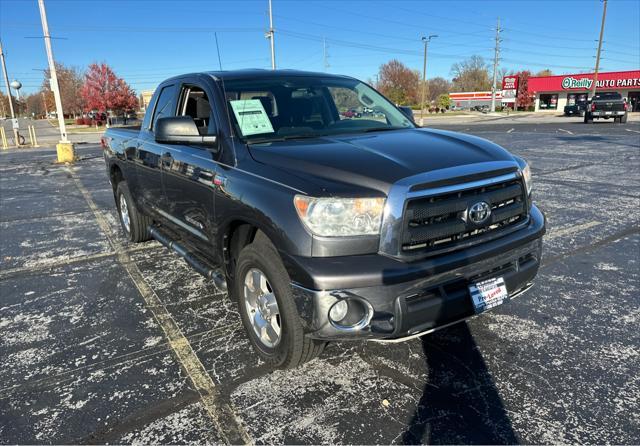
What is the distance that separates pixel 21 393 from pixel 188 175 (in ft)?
5.99

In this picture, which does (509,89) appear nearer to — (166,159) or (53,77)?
(53,77)

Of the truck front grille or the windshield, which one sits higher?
the windshield

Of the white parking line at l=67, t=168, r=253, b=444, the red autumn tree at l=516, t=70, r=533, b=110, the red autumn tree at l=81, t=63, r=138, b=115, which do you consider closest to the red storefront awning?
the red autumn tree at l=516, t=70, r=533, b=110

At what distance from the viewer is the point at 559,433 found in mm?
2367

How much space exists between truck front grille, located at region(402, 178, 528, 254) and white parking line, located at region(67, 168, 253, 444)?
131cm

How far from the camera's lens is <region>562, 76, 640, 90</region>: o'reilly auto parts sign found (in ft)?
195

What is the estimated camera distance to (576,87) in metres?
64.7

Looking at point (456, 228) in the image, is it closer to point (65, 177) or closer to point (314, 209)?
point (314, 209)

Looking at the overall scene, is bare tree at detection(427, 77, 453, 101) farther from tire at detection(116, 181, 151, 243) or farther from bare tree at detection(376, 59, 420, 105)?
tire at detection(116, 181, 151, 243)

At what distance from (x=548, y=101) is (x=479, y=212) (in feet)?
260

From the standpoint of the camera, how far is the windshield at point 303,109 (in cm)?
343

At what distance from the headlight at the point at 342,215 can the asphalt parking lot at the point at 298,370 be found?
0.99 meters

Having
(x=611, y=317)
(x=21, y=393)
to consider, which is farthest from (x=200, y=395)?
(x=611, y=317)

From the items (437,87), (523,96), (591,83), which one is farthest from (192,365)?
(437,87)
